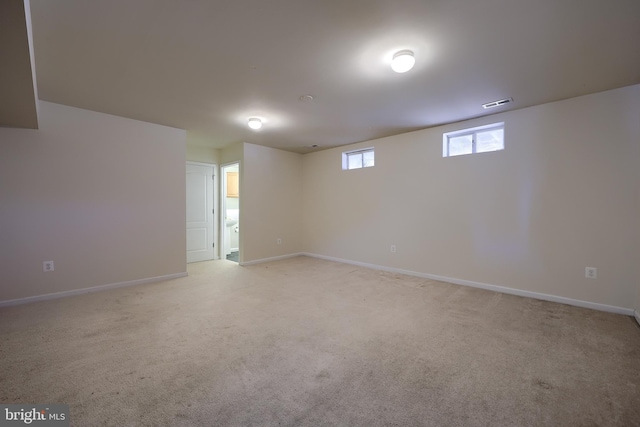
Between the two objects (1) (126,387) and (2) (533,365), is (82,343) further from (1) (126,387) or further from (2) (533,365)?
(2) (533,365)

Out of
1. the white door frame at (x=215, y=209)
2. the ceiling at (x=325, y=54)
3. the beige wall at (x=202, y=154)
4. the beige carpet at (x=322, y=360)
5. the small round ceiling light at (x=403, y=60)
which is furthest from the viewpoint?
the white door frame at (x=215, y=209)

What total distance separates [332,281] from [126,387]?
2842 millimetres

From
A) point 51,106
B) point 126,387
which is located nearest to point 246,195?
point 51,106

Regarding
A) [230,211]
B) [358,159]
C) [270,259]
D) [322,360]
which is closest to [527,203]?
[358,159]

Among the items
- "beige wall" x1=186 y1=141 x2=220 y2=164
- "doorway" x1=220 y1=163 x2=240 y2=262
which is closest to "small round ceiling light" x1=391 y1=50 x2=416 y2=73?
"doorway" x1=220 y1=163 x2=240 y2=262

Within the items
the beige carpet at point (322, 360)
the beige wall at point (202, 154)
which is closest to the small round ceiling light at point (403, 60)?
the beige carpet at point (322, 360)

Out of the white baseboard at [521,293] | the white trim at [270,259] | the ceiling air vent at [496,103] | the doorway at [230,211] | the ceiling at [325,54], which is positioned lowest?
the white trim at [270,259]

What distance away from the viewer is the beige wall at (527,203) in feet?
9.38

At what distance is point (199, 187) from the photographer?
560cm

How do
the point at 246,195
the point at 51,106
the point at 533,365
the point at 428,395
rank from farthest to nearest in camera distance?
1. the point at 246,195
2. the point at 51,106
3. the point at 533,365
4. the point at 428,395

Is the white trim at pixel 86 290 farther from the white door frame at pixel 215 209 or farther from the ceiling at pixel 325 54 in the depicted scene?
the ceiling at pixel 325 54

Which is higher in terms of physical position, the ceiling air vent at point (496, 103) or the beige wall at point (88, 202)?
the ceiling air vent at point (496, 103)

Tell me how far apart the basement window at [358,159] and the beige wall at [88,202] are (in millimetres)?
3107

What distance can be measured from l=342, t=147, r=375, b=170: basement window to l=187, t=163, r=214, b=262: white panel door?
298 centimetres
